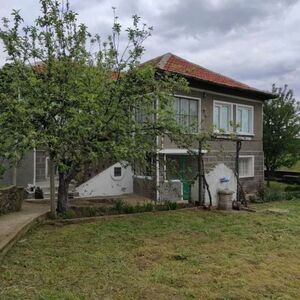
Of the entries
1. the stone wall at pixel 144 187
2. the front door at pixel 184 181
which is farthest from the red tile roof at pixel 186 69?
the stone wall at pixel 144 187

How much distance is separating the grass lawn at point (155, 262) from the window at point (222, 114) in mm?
9075

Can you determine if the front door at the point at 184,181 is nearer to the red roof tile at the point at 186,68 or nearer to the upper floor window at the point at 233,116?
the upper floor window at the point at 233,116

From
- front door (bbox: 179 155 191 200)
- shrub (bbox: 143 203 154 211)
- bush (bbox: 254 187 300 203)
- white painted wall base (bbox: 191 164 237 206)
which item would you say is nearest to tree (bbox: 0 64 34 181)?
shrub (bbox: 143 203 154 211)

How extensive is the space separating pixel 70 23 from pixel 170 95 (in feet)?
11.0

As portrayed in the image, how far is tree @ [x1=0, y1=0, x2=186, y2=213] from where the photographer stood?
970cm

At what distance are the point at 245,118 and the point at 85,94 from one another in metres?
14.0

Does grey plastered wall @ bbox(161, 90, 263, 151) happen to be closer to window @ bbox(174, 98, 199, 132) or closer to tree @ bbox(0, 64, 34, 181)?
window @ bbox(174, 98, 199, 132)

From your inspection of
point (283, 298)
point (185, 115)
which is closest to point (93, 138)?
point (283, 298)

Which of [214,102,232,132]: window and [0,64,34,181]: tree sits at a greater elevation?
[214,102,232,132]: window

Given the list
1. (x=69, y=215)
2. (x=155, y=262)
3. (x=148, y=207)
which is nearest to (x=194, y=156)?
(x=148, y=207)

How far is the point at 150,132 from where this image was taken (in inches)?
475

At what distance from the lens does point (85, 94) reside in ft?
30.8

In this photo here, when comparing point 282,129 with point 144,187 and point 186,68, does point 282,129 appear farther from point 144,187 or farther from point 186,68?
point 144,187

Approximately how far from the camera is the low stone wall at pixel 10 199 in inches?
454
